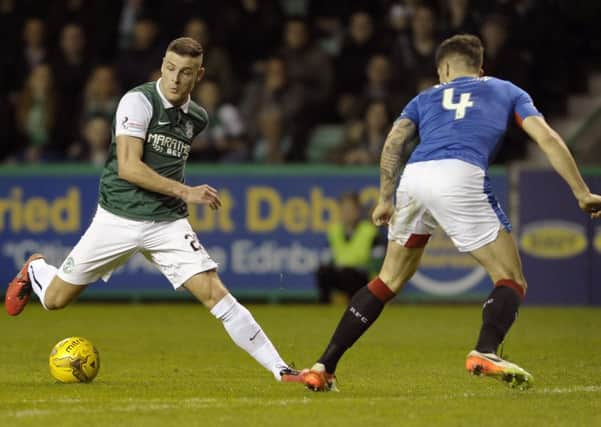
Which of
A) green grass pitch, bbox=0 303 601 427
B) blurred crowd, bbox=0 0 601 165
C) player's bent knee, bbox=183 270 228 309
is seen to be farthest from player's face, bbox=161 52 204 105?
blurred crowd, bbox=0 0 601 165

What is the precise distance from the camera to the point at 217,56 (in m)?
18.5

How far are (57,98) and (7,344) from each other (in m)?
7.28

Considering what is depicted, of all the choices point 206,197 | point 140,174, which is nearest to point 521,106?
point 206,197

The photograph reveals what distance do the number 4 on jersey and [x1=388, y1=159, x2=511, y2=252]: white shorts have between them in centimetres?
28

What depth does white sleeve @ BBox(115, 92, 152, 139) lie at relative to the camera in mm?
8359

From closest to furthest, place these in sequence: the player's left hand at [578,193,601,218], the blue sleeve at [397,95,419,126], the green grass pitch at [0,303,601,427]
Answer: the green grass pitch at [0,303,601,427] < the player's left hand at [578,193,601,218] < the blue sleeve at [397,95,419,126]

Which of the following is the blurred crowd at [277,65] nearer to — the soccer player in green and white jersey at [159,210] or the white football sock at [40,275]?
the white football sock at [40,275]

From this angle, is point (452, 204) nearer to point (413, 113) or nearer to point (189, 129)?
point (413, 113)

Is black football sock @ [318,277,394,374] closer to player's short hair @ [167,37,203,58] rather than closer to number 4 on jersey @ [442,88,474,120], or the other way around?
number 4 on jersey @ [442,88,474,120]

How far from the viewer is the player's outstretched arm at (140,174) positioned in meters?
8.09

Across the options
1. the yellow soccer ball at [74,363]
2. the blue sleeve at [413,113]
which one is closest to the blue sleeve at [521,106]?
the blue sleeve at [413,113]

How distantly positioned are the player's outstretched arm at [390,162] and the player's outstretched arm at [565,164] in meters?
0.74

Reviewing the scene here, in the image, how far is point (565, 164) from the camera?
7.48 m

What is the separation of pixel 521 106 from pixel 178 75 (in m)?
2.07
